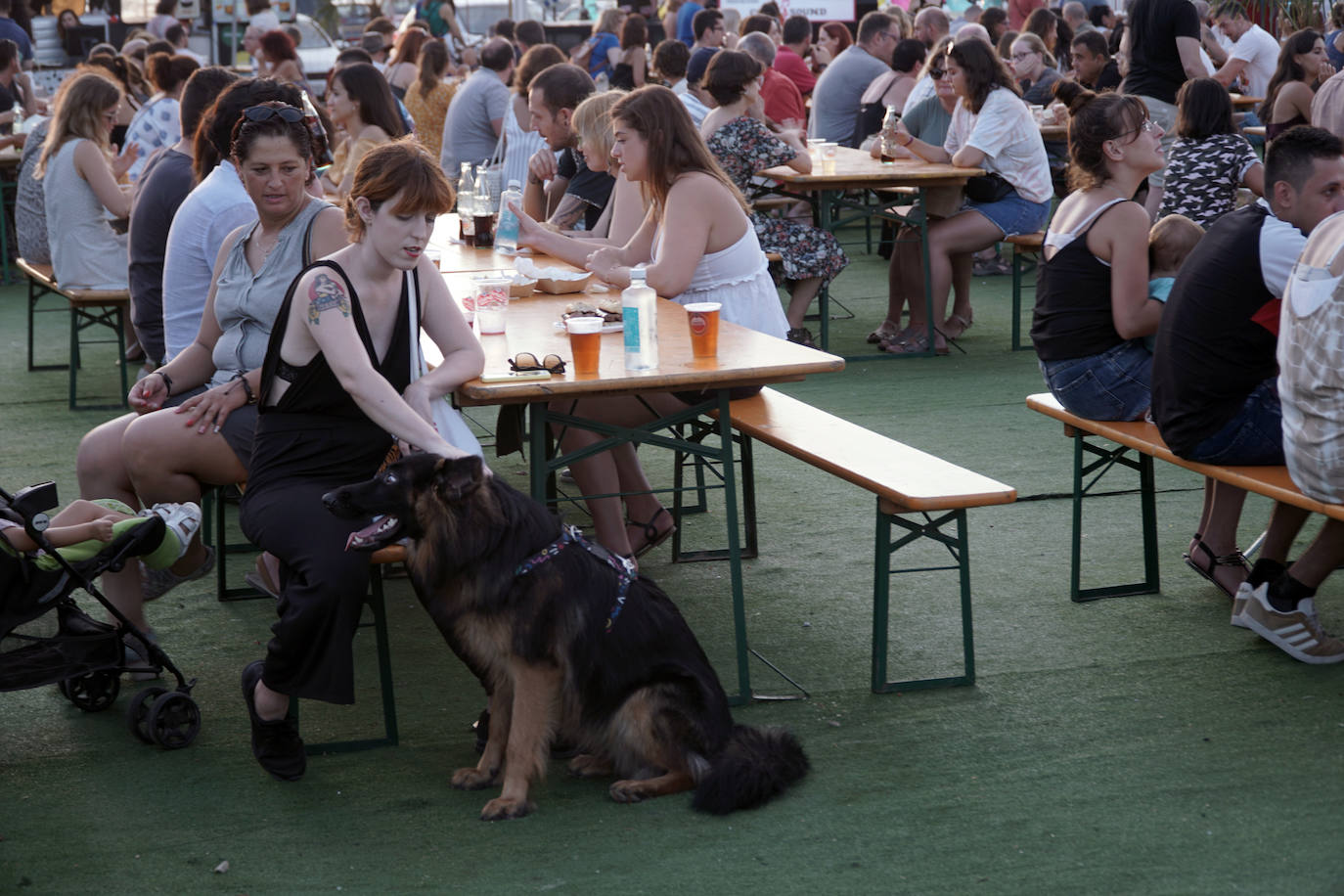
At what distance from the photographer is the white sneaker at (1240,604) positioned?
163 inches

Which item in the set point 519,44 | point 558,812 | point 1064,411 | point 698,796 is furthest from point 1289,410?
point 519,44

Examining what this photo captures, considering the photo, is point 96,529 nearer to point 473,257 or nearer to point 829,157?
point 473,257

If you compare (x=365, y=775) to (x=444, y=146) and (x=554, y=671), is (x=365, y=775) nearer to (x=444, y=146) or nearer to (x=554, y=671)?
(x=554, y=671)

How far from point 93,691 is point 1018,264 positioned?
5420 mm

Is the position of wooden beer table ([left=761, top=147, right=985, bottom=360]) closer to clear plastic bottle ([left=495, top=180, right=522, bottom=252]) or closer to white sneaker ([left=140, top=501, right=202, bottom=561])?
clear plastic bottle ([left=495, top=180, right=522, bottom=252])

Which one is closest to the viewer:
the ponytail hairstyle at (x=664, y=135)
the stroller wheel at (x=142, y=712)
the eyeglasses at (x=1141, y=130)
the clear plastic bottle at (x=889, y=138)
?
the stroller wheel at (x=142, y=712)

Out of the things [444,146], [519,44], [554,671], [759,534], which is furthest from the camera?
[519,44]

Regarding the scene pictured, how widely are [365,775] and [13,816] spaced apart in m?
0.77

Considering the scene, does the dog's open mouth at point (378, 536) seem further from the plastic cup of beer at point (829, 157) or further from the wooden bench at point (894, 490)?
the plastic cup of beer at point (829, 157)

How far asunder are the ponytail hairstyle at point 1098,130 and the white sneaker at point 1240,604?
1307 millimetres

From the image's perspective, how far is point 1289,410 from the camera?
3.71 m

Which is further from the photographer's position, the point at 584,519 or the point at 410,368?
the point at 584,519

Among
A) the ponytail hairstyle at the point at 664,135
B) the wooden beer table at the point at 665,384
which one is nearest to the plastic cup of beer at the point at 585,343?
the wooden beer table at the point at 665,384

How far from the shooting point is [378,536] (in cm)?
309
